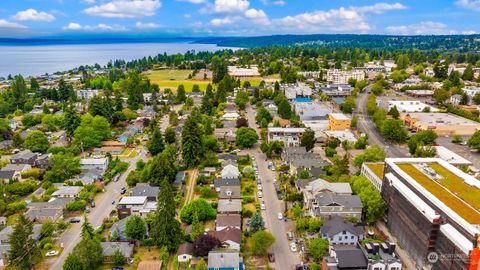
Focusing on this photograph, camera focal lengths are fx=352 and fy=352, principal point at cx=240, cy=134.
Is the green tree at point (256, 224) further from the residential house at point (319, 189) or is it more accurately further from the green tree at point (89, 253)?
the green tree at point (89, 253)

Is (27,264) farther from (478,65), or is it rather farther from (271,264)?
(478,65)

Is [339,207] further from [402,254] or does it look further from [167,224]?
[167,224]

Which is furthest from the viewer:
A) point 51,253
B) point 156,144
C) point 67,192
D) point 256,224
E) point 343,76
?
point 343,76

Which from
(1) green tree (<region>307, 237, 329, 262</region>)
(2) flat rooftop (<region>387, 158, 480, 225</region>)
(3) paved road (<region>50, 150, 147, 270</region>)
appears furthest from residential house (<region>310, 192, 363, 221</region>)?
(3) paved road (<region>50, 150, 147, 270</region>)

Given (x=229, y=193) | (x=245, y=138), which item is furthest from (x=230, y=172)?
(x=245, y=138)

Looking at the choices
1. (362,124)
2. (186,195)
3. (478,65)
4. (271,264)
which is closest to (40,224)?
(186,195)

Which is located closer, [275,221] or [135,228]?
[135,228]

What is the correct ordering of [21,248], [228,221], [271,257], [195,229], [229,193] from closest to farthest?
[21,248], [271,257], [195,229], [228,221], [229,193]
